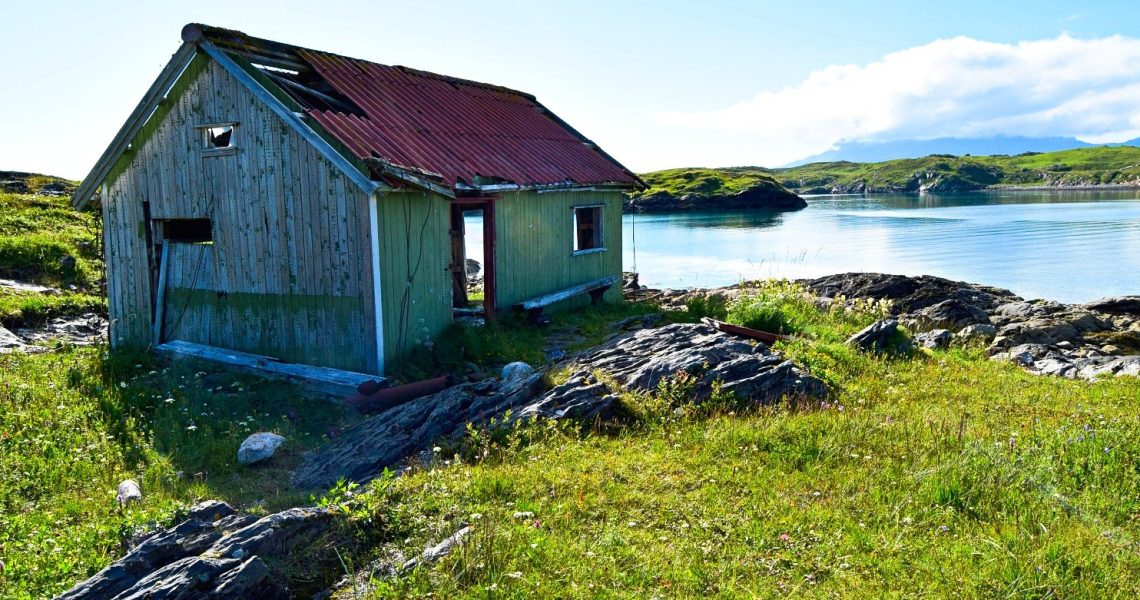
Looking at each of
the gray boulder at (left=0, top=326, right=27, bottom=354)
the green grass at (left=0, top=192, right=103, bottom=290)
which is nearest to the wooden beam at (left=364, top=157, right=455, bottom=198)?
the gray boulder at (left=0, top=326, right=27, bottom=354)

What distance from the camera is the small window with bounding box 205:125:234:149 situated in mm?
12841

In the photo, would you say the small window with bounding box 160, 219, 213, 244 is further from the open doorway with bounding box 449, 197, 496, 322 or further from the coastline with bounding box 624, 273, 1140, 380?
the coastline with bounding box 624, 273, 1140, 380

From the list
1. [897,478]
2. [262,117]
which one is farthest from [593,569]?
[262,117]

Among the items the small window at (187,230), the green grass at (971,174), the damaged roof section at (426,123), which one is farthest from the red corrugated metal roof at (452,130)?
the green grass at (971,174)

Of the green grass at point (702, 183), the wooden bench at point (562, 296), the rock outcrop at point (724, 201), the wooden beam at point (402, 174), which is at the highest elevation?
the green grass at point (702, 183)

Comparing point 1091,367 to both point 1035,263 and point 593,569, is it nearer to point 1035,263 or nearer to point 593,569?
point 593,569

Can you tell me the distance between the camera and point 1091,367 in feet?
43.4

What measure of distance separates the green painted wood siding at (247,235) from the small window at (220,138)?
0.45ft

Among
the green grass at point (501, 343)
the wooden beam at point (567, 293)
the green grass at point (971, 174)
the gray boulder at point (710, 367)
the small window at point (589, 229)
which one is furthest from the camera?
the green grass at point (971, 174)

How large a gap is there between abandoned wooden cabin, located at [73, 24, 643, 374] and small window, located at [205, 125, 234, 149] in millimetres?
39

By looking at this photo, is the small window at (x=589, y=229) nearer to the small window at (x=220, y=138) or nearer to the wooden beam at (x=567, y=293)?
the wooden beam at (x=567, y=293)

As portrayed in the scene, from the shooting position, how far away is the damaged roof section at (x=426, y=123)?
40.7 feet

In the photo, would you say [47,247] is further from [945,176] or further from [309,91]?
[945,176]

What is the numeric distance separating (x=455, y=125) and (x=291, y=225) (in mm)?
4649
